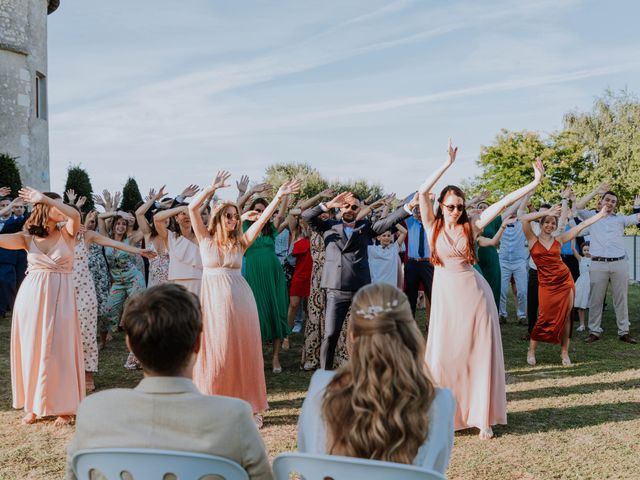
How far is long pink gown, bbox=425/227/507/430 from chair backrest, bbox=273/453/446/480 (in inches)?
149

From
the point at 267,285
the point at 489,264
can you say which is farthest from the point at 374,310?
the point at 489,264

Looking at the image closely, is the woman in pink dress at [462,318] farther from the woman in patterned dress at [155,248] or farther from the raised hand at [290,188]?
the woman in patterned dress at [155,248]

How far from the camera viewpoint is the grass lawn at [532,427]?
4.88 meters

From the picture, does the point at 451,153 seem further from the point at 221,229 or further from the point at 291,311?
the point at 291,311

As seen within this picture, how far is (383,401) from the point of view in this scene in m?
2.25

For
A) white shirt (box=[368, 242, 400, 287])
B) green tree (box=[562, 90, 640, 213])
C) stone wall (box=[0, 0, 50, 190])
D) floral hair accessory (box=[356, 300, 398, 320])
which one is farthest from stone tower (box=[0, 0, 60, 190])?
green tree (box=[562, 90, 640, 213])

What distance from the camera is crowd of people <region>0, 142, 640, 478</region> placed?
2.24m

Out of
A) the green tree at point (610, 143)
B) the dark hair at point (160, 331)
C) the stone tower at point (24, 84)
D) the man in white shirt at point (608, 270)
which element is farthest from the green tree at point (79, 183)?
the green tree at point (610, 143)

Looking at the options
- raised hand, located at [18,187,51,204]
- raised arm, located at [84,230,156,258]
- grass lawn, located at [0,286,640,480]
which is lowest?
grass lawn, located at [0,286,640,480]

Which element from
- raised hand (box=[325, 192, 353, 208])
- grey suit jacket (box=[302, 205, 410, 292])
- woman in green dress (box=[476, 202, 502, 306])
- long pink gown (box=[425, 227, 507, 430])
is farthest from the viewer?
woman in green dress (box=[476, 202, 502, 306])

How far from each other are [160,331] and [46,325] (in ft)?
14.3

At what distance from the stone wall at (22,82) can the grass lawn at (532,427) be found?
1429cm

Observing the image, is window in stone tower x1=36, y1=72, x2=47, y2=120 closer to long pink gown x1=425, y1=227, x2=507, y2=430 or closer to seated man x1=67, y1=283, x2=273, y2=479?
long pink gown x1=425, y1=227, x2=507, y2=430

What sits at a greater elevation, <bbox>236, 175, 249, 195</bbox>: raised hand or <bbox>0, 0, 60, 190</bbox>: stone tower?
<bbox>0, 0, 60, 190</bbox>: stone tower
